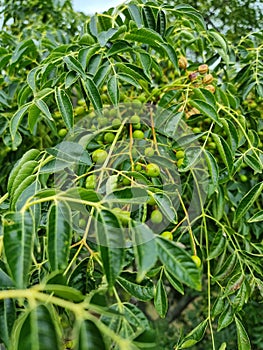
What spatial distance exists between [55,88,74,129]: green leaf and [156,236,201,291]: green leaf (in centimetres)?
45

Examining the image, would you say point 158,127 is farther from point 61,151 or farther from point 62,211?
point 62,211

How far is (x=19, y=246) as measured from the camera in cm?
52

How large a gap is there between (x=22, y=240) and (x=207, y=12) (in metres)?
2.18

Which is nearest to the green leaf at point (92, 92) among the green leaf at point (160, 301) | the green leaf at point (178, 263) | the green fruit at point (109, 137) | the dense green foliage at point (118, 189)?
the dense green foliage at point (118, 189)

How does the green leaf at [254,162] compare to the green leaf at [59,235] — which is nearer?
the green leaf at [59,235]

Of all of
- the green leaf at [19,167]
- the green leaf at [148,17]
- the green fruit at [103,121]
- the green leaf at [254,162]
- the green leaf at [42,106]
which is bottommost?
the green leaf at [254,162]

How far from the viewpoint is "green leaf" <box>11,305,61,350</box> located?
17.8 inches

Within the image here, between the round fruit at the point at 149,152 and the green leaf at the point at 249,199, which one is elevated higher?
the round fruit at the point at 149,152

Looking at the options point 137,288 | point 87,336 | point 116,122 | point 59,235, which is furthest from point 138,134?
point 87,336

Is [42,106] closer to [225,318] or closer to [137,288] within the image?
[137,288]

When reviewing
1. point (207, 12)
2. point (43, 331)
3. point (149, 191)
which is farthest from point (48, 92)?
point (207, 12)

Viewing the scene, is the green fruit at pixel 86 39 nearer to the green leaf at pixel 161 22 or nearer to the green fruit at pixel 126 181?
the green leaf at pixel 161 22

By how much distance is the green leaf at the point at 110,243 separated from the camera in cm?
53

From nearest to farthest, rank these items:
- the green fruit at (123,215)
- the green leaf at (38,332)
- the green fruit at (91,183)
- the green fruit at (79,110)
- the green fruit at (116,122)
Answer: the green leaf at (38,332), the green fruit at (123,215), the green fruit at (91,183), the green fruit at (116,122), the green fruit at (79,110)
